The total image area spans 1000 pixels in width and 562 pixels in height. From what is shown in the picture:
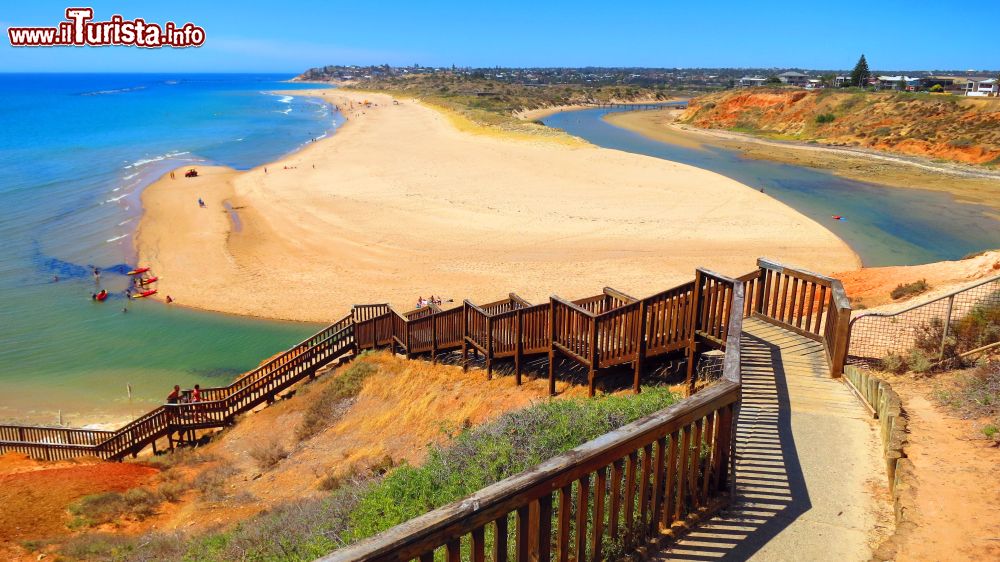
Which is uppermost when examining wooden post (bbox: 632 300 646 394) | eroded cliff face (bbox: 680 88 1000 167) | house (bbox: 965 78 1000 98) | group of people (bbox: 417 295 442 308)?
house (bbox: 965 78 1000 98)

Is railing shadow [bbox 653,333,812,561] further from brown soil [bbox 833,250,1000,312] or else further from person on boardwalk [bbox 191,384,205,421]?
person on boardwalk [bbox 191,384,205,421]

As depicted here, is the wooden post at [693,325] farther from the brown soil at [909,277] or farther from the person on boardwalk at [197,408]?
the person on boardwalk at [197,408]

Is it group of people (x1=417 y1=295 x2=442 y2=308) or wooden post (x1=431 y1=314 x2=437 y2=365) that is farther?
group of people (x1=417 y1=295 x2=442 y2=308)

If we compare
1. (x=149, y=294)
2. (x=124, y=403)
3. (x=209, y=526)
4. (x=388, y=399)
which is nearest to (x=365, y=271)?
(x=149, y=294)

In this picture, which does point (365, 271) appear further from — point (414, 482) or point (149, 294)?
point (414, 482)

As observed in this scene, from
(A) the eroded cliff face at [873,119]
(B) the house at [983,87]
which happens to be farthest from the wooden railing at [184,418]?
(B) the house at [983,87]

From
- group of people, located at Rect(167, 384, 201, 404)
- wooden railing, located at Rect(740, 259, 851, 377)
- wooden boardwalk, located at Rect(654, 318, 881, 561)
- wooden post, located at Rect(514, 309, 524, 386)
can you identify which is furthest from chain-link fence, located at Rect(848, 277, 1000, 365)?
group of people, located at Rect(167, 384, 201, 404)
